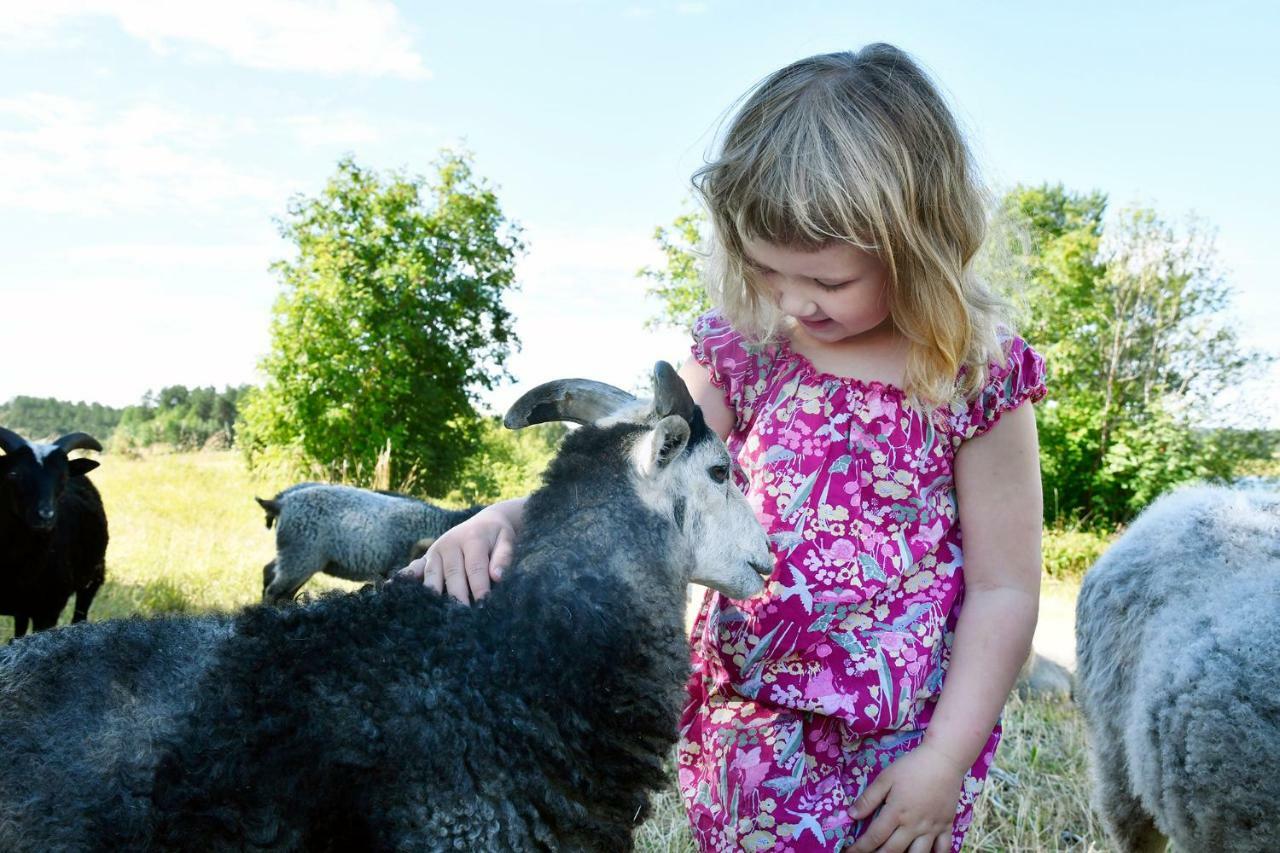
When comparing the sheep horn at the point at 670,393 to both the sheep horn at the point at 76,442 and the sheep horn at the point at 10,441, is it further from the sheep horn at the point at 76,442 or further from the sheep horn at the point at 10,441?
the sheep horn at the point at 76,442

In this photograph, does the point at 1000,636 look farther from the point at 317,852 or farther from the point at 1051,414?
the point at 1051,414

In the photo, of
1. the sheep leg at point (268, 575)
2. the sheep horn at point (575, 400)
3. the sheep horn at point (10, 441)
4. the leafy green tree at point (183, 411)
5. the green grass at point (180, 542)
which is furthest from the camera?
the leafy green tree at point (183, 411)

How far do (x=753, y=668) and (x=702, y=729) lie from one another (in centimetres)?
32

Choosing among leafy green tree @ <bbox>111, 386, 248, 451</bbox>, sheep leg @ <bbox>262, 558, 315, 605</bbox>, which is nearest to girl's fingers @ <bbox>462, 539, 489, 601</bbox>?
sheep leg @ <bbox>262, 558, 315, 605</bbox>

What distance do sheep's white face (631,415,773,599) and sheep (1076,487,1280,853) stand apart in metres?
1.75

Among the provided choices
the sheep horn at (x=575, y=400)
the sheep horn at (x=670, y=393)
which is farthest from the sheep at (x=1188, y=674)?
the sheep horn at (x=575, y=400)

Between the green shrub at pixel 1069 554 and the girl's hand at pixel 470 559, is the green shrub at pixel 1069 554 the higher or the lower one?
the lower one

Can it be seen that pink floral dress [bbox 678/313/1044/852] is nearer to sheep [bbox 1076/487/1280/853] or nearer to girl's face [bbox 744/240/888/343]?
girl's face [bbox 744/240/888/343]

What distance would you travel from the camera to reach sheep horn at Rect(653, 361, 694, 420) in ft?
8.26

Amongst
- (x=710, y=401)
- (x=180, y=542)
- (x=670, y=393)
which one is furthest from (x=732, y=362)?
(x=180, y=542)

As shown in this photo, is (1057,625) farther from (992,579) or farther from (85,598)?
(85,598)

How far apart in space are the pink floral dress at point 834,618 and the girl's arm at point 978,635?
0.06 metres

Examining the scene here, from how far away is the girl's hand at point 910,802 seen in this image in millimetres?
2373

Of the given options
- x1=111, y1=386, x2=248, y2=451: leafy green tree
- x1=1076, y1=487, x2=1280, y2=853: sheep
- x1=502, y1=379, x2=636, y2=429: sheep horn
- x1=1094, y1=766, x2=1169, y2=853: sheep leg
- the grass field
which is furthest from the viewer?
x1=111, y1=386, x2=248, y2=451: leafy green tree
